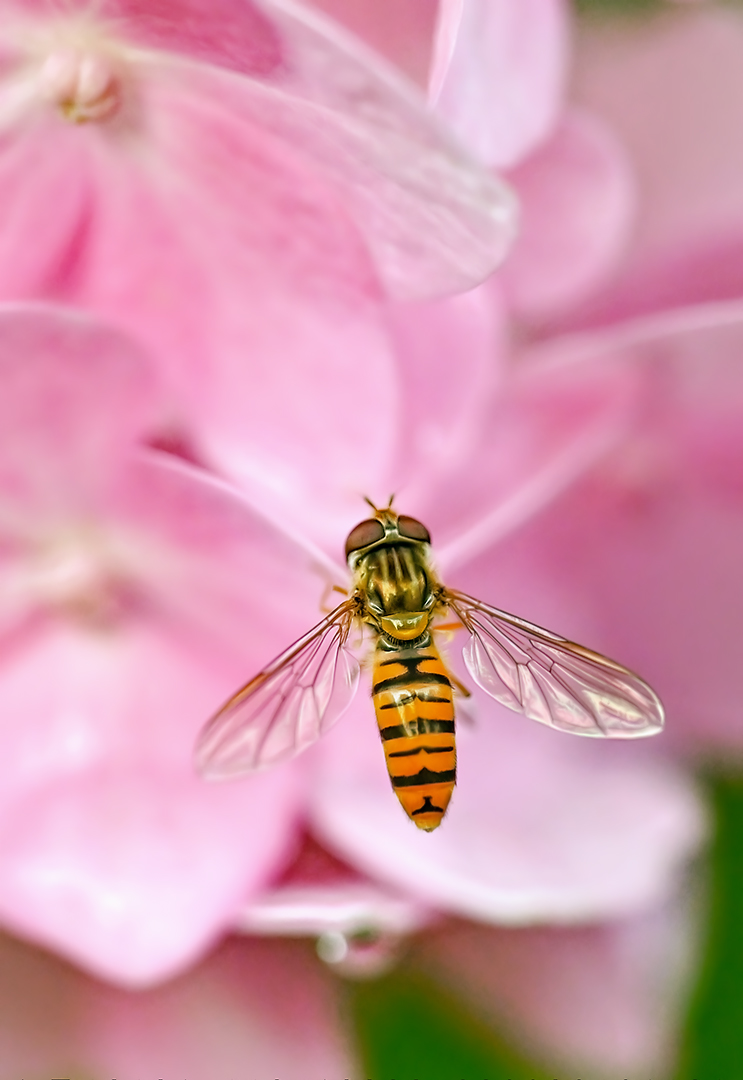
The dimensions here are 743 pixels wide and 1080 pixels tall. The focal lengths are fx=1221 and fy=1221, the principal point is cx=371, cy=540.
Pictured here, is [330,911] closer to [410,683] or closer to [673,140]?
[410,683]

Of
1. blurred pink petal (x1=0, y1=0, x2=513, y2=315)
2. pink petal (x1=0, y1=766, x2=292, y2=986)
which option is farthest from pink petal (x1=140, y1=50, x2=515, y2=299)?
pink petal (x1=0, y1=766, x2=292, y2=986)

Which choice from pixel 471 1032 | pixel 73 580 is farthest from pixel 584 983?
pixel 73 580

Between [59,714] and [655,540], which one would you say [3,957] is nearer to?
[59,714]

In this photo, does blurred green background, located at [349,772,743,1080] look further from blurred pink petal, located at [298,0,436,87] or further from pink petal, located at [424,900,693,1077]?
blurred pink petal, located at [298,0,436,87]

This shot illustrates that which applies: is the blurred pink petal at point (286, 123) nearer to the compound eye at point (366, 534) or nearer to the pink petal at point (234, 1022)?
the compound eye at point (366, 534)

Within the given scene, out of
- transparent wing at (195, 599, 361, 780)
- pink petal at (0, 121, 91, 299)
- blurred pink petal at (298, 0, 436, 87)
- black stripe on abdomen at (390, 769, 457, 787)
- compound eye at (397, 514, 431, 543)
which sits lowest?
black stripe on abdomen at (390, 769, 457, 787)

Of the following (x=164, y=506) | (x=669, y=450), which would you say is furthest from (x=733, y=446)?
(x=164, y=506)
